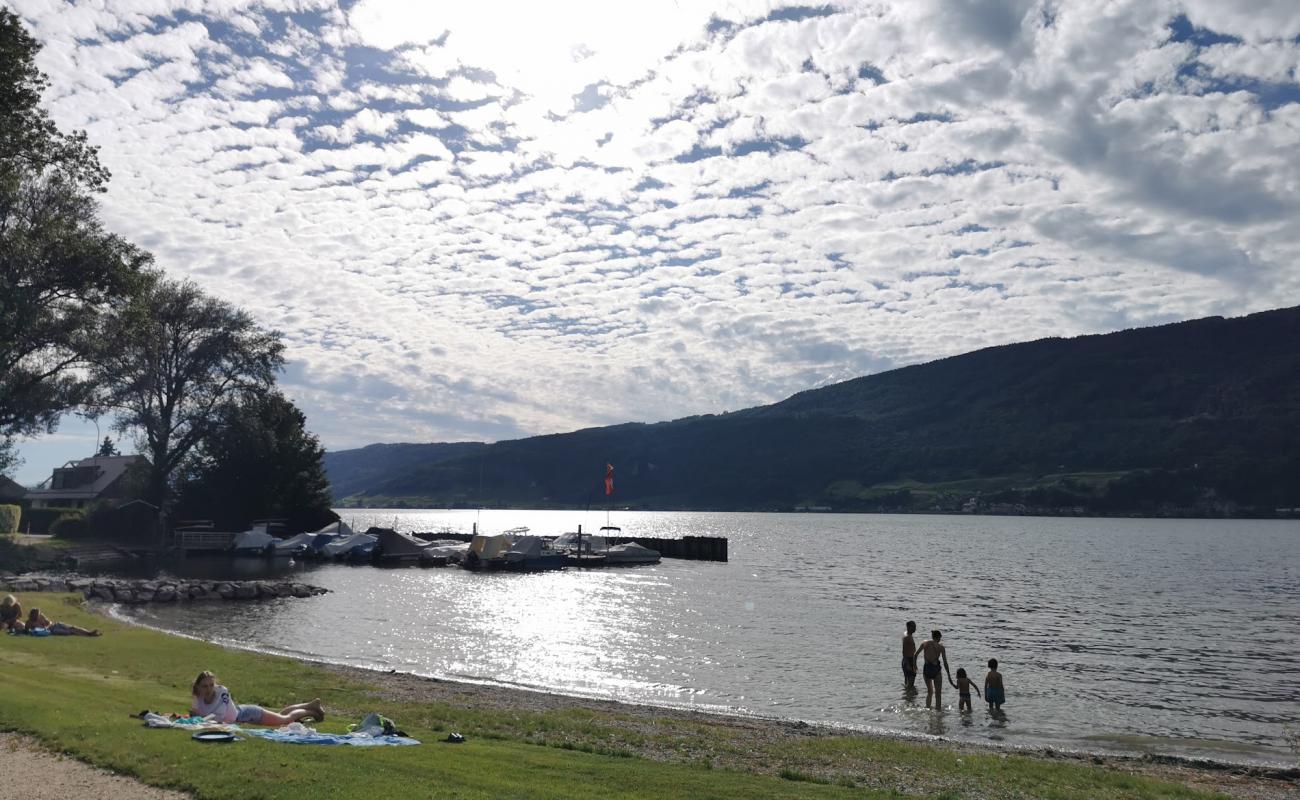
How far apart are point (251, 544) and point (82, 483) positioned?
92.4ft

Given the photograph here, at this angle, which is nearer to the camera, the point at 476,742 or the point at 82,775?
the point at 82,775

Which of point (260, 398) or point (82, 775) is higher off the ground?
point (260, 398)

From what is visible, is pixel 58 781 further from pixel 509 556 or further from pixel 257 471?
pixel 257 471

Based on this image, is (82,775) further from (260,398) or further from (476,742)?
(260,398)

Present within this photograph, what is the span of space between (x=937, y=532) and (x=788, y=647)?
481 ft

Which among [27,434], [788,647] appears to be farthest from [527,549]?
[788,647]

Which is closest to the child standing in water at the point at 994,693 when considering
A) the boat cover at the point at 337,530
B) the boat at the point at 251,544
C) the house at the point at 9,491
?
the boat at the point at 251,544

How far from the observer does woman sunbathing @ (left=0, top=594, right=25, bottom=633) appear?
28359mm

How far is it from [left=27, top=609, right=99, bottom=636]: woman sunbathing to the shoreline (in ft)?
24.5

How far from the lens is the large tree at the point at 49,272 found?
36.2m

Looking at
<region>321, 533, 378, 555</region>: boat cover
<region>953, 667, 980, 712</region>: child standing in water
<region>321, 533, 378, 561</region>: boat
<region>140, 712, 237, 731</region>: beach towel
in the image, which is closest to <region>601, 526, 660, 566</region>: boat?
<region>321, 533, 378, 561</region>: boat

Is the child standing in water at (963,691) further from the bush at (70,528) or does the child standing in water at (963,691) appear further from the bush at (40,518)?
the bush at (40,518)

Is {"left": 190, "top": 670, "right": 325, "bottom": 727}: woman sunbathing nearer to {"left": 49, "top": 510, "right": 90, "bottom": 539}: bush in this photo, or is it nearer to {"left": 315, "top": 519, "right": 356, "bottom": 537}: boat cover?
{"left": 49, "top": 510, "right": 90, "bottom": 539}: bush

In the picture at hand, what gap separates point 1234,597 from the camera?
206 ft
